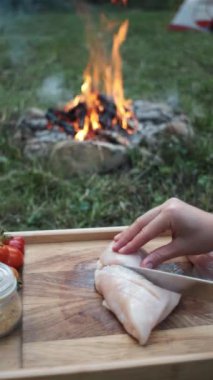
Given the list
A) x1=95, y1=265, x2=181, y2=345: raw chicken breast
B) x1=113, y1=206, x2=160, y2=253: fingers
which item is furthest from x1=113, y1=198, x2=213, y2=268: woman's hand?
x1=95, y1=265, x2=181, y2=345: raw chicken breast

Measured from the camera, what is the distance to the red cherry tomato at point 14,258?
2.43 metres

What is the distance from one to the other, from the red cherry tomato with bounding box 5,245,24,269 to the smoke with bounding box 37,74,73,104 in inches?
173

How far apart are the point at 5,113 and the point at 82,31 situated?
598 centimetres

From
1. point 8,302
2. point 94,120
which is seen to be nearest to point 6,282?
point 8,302

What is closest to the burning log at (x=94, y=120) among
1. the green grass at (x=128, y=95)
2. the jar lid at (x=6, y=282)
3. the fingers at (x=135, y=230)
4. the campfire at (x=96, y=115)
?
the campfire at (x=96, y=115)

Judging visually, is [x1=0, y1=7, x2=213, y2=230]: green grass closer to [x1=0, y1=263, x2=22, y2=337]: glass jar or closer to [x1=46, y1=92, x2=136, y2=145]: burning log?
[x1=46, y1=92, x2=136, y2=145]: burning log

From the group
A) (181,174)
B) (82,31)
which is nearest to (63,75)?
(82,31)

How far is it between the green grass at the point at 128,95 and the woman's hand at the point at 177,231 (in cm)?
164

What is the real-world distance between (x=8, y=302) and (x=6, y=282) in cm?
7

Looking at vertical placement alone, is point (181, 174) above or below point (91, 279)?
below

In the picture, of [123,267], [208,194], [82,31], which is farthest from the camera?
[82,31]

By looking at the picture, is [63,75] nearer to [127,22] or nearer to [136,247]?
[127,22]

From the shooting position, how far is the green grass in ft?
13.8

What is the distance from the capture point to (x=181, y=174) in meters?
4.62
